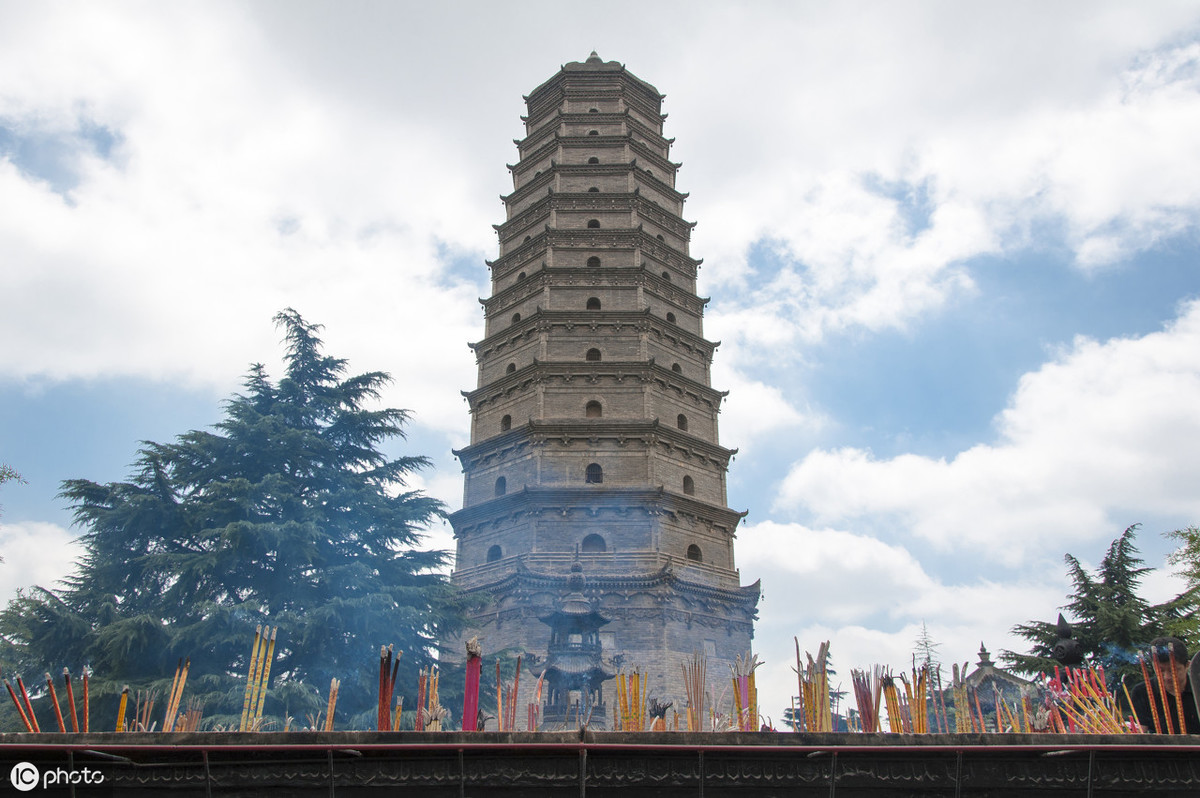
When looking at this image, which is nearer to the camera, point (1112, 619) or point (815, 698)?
point (815, 698)

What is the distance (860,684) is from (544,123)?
1124 inches

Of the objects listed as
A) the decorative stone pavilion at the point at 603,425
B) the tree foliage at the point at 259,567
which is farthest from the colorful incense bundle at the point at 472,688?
the decorative stone pavilion at the point at 603,425

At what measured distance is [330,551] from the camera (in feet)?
48.6

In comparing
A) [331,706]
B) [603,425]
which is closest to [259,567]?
[331,706]

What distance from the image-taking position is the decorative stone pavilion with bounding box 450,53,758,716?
67.7 ft

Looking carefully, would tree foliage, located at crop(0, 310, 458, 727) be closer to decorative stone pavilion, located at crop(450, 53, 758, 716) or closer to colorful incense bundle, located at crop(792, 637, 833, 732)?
decorative stone pavilion, located at crop(450, 53, 758, 716)

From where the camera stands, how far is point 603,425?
76.5 feet

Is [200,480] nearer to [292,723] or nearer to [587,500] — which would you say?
[292,723]

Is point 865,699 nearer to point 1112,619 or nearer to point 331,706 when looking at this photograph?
point 331,706

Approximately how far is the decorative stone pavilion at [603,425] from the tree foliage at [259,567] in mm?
4828

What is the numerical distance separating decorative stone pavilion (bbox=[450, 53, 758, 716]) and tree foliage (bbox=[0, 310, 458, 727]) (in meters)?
4.83

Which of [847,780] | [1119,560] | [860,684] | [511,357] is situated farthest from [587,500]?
[847,780]

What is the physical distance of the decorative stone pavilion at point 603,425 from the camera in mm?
20625

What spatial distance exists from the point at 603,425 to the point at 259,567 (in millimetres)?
11138
